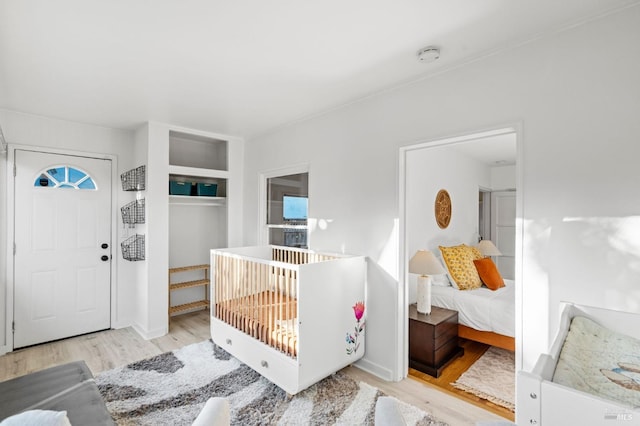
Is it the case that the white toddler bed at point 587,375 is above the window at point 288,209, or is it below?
below

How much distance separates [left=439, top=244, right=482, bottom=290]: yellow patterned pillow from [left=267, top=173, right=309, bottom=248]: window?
1.69 metres

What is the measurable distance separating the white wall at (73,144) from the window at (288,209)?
1.80 m

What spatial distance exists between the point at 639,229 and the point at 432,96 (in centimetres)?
145

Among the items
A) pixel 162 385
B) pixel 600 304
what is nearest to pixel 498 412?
pixel 600 304

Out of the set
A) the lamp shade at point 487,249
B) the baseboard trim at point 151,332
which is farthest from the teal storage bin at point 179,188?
the lamp shade at point 487,249

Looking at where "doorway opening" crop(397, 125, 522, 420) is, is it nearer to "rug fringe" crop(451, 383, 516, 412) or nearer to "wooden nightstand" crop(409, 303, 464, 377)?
"wooden nightstand" crop(409, 303, 464, 377)

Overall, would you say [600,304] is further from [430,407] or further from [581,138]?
[430,407]

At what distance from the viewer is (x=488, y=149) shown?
438 cm

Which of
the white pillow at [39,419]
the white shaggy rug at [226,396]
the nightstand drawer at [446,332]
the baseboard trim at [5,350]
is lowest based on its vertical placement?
the baseboard trim at [5,350]

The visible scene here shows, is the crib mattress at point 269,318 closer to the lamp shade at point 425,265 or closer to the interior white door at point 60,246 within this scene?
the lamp shade at point 425,265

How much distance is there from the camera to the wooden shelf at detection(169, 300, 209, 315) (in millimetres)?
3941

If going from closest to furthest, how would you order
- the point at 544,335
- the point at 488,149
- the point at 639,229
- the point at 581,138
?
1. the point at 639,229
2. the point at 581,138
3. the point at 544,335
4. the point at 488,149

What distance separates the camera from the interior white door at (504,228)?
17.9 ft

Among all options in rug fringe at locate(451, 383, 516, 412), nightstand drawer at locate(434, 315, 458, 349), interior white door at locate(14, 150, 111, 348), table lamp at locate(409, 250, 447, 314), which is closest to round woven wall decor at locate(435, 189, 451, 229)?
table lamp at locate(409, 250, 447, 314)
